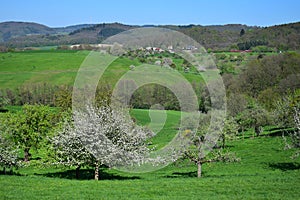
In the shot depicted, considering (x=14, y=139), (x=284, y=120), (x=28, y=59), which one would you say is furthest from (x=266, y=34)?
(x=14, y=139)

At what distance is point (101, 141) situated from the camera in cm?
2573

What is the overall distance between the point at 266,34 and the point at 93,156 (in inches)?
6731

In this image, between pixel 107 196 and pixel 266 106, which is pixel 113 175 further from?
pixel 266 106

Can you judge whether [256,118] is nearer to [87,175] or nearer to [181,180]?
[87,175]

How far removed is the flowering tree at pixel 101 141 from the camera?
25.7m

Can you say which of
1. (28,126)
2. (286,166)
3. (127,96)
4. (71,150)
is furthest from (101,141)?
(127,96)

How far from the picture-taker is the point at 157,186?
2325 cm

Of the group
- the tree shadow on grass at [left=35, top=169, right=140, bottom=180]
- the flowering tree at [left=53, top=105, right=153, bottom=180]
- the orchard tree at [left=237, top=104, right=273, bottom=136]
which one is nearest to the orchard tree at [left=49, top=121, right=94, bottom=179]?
the flowering tree at [left=53, top=105, right=153, bottom=180]

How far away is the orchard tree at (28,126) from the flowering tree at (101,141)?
14918mm

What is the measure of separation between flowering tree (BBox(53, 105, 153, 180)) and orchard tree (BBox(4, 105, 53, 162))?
14.9 m

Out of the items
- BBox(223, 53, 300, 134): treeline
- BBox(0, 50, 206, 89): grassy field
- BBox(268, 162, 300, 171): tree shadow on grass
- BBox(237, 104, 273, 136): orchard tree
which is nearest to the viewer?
BBox(268, 162, 300, 171): tree shadow on grass

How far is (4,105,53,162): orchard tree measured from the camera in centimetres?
Result: 4069

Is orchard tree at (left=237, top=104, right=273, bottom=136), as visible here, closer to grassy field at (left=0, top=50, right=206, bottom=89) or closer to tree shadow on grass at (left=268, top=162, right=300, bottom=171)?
tree shadow on grass at (left=268, top=162, right=300, bottom=171)

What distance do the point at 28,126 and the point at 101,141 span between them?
18717 mm
